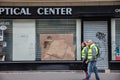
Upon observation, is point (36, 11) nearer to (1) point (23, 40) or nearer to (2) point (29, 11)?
(2) point (29, 11)

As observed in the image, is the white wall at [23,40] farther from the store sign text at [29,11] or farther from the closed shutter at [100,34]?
the closed shutter at [100,34]

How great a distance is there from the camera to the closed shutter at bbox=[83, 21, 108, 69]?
72.4ft

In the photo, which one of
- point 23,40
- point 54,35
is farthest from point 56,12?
point 23,40

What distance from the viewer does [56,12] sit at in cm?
2188

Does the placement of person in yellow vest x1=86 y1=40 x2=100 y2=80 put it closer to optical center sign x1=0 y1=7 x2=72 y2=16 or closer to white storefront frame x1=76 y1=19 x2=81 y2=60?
white storefront frame x1=76 y1=19 x2=81 y2=60

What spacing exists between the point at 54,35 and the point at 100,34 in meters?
2.50

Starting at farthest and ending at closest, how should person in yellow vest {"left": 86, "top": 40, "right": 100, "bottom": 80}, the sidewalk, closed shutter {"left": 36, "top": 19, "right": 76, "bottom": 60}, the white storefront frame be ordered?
1. closed shutter {"left": 36, "top": 19, "right": 76, "bottom": 60}
2. the white storefront frame
3. the sidewalk
4. person in yellow vest {"left": 86, "top": 40, "right": 100, "bottom": 80}

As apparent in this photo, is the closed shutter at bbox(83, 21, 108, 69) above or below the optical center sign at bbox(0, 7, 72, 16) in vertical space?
below

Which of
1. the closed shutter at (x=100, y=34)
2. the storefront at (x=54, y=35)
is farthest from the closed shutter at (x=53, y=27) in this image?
the closed shutter at (x=100, y=34)

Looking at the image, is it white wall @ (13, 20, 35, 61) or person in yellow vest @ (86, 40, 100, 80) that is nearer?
person in yellow vest @ (86, 40, 100, 80)

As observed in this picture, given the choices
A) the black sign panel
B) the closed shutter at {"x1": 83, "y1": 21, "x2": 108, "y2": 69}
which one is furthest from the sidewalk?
the black sign panel

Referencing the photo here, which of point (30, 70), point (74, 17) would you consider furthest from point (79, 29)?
point (30, 70)

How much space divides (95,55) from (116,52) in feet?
17.3

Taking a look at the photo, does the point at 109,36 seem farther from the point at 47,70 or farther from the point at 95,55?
the point at 95,55
